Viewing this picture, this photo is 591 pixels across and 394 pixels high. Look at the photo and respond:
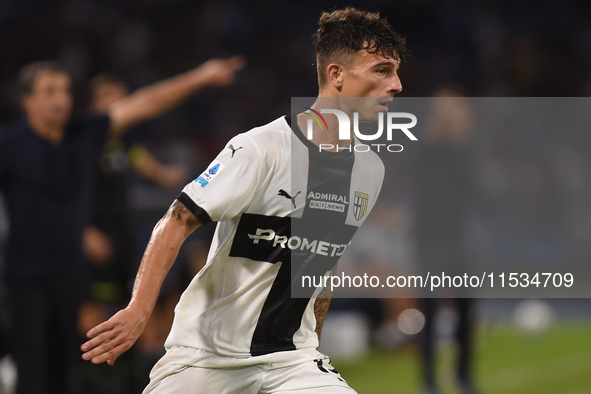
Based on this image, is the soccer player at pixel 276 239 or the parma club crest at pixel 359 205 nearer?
the soccer player at pixel 276 239

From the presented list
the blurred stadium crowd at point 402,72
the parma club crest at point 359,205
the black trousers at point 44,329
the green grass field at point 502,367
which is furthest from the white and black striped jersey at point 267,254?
the blurred stadium crowd at point 402,72

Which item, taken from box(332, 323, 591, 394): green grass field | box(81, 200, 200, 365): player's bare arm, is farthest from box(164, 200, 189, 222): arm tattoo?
box(332, 323, 591, 394): green grass field

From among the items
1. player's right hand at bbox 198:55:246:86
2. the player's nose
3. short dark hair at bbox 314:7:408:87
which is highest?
player's right hand at bbox 198:55:246:86

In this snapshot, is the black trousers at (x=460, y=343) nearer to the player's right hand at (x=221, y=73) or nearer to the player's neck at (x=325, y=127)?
the player's right hand at (x=221, y=73)

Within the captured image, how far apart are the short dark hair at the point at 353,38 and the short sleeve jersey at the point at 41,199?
105 inches

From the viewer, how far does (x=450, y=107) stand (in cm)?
674

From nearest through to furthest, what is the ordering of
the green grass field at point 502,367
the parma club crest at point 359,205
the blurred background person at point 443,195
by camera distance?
the parma club crest at point 359,205 < the blurred background person at point 443,195 < the green grass field at point 502,367

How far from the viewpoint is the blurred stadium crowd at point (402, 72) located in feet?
37.9

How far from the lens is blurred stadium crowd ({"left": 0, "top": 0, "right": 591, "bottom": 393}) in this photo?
11539 millimetres

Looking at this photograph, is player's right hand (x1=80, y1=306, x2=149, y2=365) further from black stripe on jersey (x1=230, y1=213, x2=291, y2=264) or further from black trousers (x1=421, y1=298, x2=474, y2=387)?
black trousers (x1=421, y1=298, x2=474, y2=387)

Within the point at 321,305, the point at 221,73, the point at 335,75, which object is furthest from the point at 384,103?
the point at 221,73

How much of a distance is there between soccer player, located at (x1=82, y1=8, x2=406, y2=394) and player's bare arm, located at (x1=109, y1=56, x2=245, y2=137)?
1.34m

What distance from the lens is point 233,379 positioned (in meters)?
2.81

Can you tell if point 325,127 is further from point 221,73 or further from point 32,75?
point 32,75
